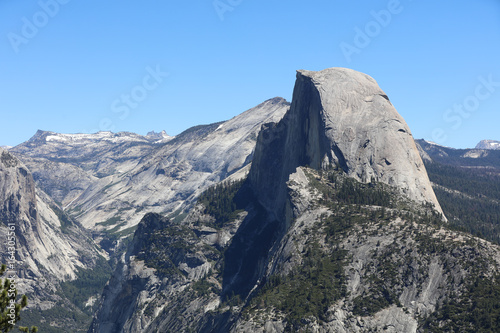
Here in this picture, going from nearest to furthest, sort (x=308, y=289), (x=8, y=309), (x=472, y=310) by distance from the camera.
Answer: (x=8, y=309) < (x=472, y=310) < (x=308, y=289)

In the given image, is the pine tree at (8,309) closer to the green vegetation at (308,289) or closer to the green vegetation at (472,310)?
the green vegetation at (472,310)

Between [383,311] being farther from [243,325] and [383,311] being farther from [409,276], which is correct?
[243,325]

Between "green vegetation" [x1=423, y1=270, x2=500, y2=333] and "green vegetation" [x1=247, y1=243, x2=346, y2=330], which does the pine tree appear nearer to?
"green vegetation" [x1=423, y1=270, x2=500, y2=333]

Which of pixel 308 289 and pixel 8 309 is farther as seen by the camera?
pixel 308 289

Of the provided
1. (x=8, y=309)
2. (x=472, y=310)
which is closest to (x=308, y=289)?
(x=472, y=310)

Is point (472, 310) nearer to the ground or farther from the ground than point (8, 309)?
nearer to the ground

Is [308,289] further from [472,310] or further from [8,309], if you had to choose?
[8,309]

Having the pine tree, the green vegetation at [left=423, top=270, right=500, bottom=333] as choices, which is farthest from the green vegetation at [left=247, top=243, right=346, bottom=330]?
the pine tree

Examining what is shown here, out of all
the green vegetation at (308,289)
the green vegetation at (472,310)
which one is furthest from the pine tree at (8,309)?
the green vegetation at (308,289)

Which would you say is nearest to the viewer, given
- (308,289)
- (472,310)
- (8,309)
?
(8,309)

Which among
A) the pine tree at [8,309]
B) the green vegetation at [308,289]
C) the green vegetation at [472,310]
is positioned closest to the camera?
the pine tree at [8,309]

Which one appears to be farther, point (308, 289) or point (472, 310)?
point (308, 289)

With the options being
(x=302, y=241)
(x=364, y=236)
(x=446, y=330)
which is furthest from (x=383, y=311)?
(x=302, y=241)
